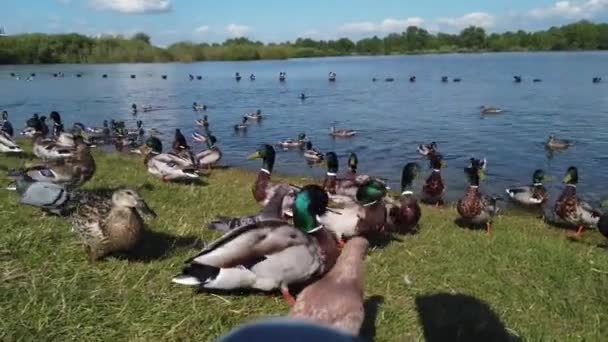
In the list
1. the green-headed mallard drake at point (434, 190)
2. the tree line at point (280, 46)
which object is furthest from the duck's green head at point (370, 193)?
the tree line at point (280, 46)

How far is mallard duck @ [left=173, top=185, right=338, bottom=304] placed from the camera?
13.6 ft

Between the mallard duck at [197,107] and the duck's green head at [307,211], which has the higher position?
the duck's green head at [307,211]

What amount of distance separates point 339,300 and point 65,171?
5566mm

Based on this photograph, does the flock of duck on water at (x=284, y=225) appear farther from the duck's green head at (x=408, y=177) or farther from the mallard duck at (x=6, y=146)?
the mallard duck at (x=6, y=146)

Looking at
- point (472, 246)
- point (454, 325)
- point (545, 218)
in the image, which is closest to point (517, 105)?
point (545, 218)

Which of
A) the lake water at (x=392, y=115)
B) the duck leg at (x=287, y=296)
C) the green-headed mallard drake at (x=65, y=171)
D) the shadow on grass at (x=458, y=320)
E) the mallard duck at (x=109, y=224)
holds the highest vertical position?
the mallard duck at (x=109, y=224)

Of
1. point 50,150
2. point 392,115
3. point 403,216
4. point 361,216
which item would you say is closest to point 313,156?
point 50,150

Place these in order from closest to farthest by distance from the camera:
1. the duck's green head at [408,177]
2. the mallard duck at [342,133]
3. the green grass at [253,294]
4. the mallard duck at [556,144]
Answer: the green grass at [253,294], the duck's green head at [408,177], the mallard duck at [556,144], the mallard duck at [342,133]

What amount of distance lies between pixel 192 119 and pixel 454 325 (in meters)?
23.8

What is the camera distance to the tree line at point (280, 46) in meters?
86.9

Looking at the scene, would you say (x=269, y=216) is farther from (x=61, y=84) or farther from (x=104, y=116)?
(x=61, y=84)

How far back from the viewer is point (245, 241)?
424 cm

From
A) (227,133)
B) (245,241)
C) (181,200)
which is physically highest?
(245,241)

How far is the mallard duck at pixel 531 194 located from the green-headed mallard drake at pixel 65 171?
Answer: 8.38 m
